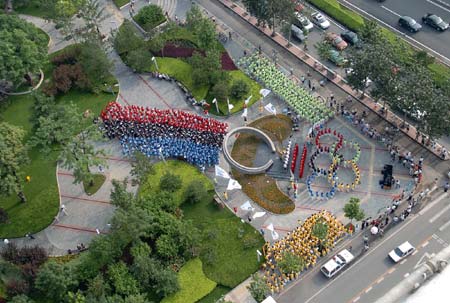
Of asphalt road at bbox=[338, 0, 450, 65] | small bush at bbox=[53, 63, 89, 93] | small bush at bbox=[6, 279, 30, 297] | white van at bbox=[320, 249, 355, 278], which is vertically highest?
asphalt road at bbox=[338, 0, 450, 65]

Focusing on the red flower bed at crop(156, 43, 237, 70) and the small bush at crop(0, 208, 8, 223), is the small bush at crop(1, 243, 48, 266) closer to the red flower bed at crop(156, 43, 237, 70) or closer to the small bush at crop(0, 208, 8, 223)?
the small bush at crop(0, 208, 8, 223)

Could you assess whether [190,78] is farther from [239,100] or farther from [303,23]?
[303,23]

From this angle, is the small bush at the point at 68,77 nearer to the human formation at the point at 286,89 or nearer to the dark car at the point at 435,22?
the human formation at the point at 286,89

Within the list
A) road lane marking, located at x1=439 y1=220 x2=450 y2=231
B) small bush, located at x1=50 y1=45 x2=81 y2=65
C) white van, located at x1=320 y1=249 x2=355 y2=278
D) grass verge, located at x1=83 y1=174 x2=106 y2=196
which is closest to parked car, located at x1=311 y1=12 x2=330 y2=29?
small bush, located at x1=50 y1=45 x2=81 y2=65

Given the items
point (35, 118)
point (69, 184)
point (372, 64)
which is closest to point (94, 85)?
point (35, 118)

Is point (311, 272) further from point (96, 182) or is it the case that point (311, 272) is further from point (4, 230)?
point (4, 230)
